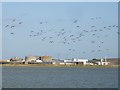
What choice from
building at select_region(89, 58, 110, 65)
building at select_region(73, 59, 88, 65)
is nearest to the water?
building at select_region(73, 59, 88, 65)

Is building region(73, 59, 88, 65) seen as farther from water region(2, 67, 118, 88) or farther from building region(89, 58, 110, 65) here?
water region(2, 67, 118, 88)

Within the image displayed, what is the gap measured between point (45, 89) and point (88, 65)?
133 m

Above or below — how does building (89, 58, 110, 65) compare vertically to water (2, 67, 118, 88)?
above

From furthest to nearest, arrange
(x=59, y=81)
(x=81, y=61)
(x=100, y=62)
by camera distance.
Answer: (x=100, y=62) < (x=81, y=61) < (x=59, y=81)

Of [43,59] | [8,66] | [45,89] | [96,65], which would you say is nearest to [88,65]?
[96,65]

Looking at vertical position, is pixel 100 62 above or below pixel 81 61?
below

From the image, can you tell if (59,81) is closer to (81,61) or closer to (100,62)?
(81,61)

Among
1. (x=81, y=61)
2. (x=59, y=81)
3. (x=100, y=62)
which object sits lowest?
(x=59, y=81)

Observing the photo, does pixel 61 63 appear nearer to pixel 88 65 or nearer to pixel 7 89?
pixel 88 65

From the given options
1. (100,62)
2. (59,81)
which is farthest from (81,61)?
(59,81)

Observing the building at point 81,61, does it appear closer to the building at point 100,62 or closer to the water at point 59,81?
the building at point 100,62

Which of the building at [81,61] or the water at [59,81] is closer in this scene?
the water at [59,81]

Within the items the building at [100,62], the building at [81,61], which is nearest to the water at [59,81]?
the building at [81,61]

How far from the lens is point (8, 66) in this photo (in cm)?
18150
